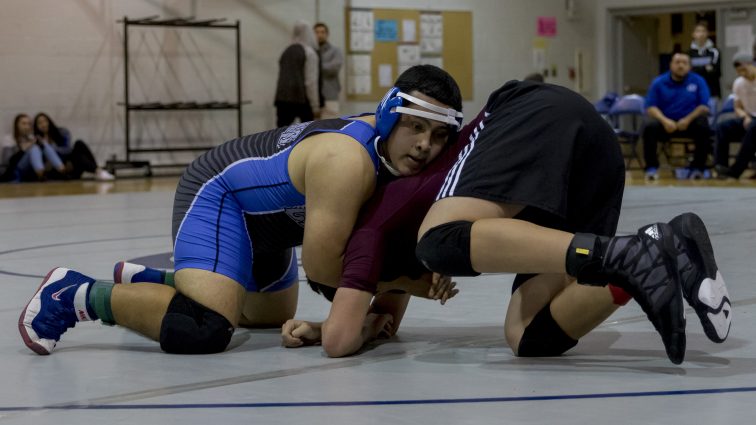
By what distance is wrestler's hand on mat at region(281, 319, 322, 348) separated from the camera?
3.21m

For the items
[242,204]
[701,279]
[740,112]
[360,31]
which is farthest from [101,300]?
[360,31]

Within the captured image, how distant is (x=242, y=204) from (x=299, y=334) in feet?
1.32

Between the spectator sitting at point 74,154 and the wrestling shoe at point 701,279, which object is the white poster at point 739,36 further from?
the wrestling shoe at point 701,279

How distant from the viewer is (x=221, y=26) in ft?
45.5

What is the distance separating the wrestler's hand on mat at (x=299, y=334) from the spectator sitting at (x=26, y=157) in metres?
9.74

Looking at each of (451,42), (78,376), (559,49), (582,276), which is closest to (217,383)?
(78,376)

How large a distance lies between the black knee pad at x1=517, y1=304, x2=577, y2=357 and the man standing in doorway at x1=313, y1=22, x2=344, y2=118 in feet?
37.1

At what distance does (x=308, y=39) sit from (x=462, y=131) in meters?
10.7

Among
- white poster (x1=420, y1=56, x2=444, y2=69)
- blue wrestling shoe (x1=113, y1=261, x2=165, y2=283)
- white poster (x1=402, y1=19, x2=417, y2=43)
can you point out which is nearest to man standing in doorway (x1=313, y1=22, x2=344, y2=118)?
white poster (x1=402, y1=19, x2=417, y2=43)

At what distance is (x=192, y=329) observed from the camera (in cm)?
313

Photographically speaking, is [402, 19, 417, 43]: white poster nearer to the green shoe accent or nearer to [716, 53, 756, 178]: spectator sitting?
[716, 53, 756, 178]: spectator sitting

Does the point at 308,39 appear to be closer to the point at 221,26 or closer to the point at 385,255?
the point at 221,26

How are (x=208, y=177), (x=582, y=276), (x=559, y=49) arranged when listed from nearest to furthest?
(x=582, y=276)
(x=208, y=177)
(x=559, y=49)

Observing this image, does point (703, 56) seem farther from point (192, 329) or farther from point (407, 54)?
point (192, 329)
